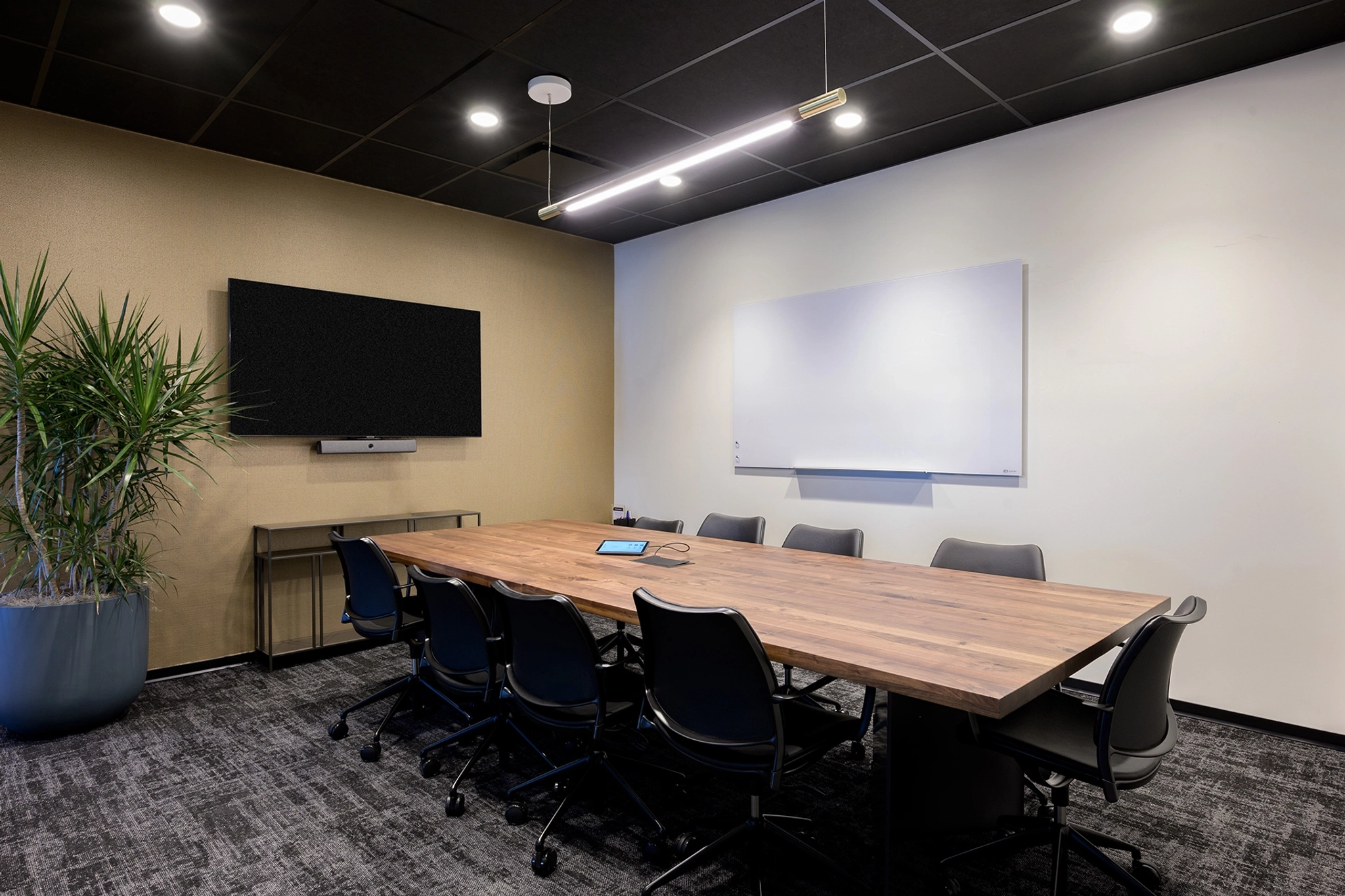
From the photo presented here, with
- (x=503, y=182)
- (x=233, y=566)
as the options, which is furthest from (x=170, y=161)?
(x=233, y=566)

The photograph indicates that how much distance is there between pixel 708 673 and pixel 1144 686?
3.92 ft

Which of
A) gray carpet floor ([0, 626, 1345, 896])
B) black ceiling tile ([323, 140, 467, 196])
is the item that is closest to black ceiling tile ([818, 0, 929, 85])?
black ceiling tile ([323, 140, 467, 196])

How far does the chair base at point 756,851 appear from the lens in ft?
7.00

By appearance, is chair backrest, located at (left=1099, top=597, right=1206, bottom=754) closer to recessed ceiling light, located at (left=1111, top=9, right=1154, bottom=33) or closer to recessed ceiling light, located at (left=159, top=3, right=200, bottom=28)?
recessed ceiling light, located at (left=1111, top=9, right=1154, bottom=33)

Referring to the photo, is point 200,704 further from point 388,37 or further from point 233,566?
point 388,37

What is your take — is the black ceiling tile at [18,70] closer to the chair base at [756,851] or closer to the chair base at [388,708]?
the chair base at [388,708]

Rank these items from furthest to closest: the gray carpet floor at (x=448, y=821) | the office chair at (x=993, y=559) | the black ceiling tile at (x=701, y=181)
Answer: the black ceiling tile at (x=701, y=181) < the office chair at (x=993, y=559) < the gray carpet floor at (x=448, y=821)

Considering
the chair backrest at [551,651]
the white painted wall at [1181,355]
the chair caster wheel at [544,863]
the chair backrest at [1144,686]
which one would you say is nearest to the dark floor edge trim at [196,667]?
the chair backrest at [551,651]

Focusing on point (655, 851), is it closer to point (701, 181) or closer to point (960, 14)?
point (960, 14)

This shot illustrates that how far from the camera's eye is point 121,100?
374cm

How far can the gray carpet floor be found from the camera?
7.47ft

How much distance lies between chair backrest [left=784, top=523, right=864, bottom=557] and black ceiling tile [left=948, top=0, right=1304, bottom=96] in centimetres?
239

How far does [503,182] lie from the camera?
501 centimetres

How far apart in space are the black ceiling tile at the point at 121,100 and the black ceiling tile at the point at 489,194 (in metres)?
1.55
